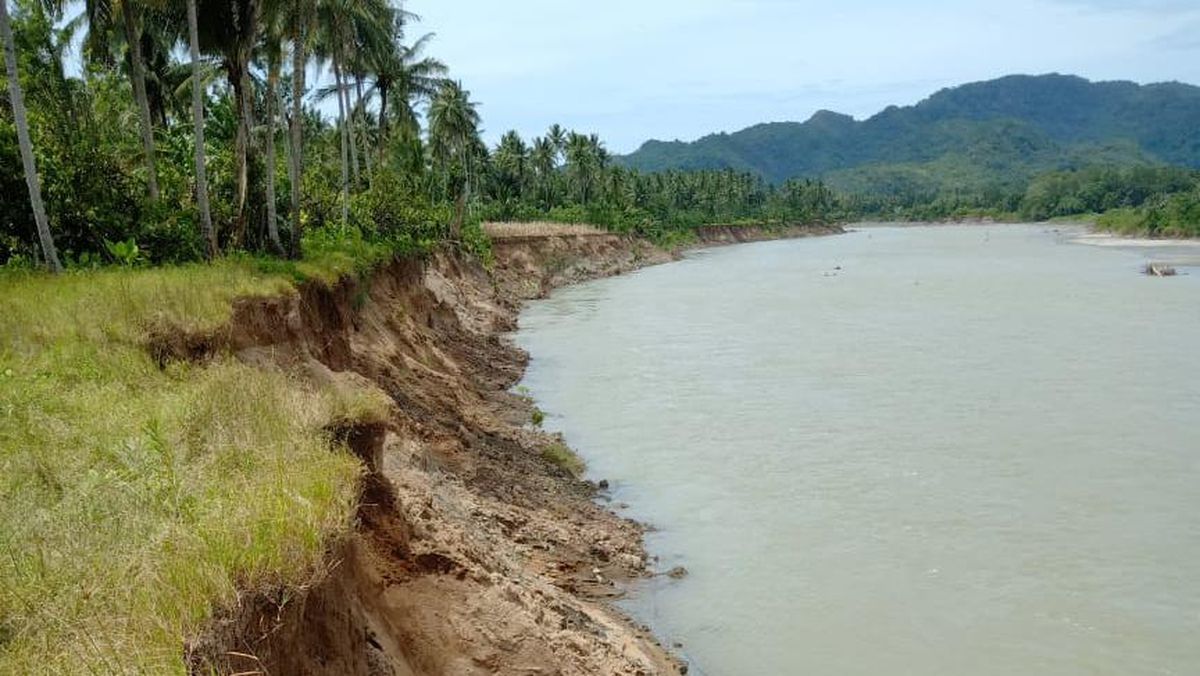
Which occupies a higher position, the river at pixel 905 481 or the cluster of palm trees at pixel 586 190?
the cluster of palm trees at pixel 586 190

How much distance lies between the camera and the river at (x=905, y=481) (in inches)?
516

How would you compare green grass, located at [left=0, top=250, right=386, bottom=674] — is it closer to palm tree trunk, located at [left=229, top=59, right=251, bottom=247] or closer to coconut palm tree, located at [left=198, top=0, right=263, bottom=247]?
palm tree trunk, located at [left=229, top=59, right=251, bottom=247]

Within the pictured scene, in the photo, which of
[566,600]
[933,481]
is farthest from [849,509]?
[566,600]

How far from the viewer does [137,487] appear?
22.5 ft

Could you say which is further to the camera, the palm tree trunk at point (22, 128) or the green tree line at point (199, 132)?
the green tree line at point (199, 132)

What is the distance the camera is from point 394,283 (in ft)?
106

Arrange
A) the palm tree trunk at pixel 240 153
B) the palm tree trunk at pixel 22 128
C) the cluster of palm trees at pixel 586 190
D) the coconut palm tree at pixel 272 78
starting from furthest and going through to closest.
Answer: the cluster of palm trees at pixel 586 190 < the coconut palm tree at pixel 272 78 < the palm tree trunk at pixel 240 153 < the palm tree trunk at pixel 22 128

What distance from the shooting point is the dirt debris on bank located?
638 centimetres

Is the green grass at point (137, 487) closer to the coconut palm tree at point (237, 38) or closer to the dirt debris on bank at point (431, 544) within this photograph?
the dirt debris on bank at point (431, 544)

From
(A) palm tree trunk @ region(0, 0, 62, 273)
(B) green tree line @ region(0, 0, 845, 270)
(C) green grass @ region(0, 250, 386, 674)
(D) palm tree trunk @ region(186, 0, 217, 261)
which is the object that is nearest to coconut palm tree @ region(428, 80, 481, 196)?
(B) green tree line @ region(0, 0, 845, 270)

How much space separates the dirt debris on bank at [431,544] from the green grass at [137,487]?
296 mm

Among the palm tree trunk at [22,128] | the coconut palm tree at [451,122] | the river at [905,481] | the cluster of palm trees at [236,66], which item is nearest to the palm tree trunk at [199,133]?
the cluster of palm trees at [236,66]

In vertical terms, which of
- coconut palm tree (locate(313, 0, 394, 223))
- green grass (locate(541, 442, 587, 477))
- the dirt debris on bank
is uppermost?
coconut palm tree (locate(313, 0, 394, 223))

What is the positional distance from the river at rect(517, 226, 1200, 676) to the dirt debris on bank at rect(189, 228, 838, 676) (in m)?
1.34
